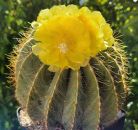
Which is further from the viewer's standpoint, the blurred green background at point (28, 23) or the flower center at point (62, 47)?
the blurred green background at point (28, 23)

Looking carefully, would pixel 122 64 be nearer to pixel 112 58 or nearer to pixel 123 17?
pixel 112 58

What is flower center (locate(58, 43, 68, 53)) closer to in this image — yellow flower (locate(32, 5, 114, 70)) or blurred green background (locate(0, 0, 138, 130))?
yellow flower (locate(32, 5, 114, 70))

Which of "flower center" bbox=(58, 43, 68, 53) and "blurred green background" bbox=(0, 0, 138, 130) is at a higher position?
"flower center" bbox=(58, 43, 68, 53)

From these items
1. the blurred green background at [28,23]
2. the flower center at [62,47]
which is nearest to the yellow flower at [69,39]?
the flower center at [62,47]

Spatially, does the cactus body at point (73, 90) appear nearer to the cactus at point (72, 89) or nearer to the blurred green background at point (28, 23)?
the cactus at point (72, 89)

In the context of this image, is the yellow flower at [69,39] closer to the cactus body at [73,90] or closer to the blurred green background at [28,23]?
the cactus body at [73,90]

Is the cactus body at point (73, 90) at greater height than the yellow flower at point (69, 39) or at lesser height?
lesser

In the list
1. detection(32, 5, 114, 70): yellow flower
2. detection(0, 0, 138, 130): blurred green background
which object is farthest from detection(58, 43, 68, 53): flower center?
detection(0, 0, 138, 130): blurred green background
